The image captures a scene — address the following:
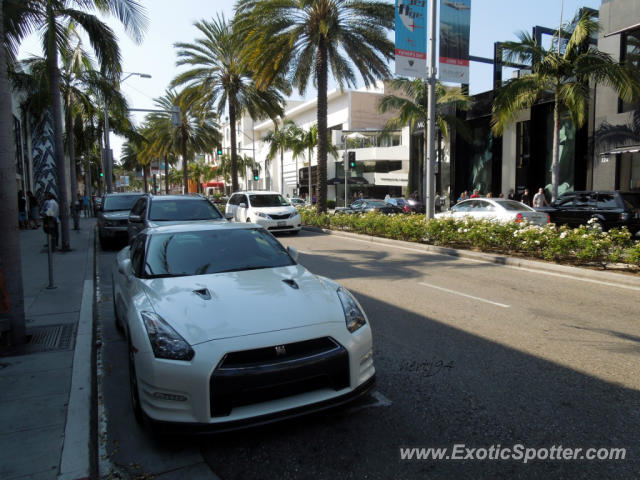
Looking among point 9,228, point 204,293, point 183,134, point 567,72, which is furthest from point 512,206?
point 183,134

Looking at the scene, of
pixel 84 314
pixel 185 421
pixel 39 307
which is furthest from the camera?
pixel 39 307

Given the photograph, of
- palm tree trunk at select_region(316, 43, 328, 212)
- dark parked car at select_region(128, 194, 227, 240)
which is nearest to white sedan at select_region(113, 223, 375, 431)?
dark parked car at select_region(128, 194, 227, 240)

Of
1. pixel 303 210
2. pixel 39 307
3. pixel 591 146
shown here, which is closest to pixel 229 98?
pixel 303 210

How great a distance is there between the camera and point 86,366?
4.73 m

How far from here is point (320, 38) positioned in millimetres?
19766

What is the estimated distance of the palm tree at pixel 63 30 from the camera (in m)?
12.8

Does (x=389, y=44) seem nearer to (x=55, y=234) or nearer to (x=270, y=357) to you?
(x=55, y=234)

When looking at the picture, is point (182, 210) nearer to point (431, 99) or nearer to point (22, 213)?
point (431, 99)

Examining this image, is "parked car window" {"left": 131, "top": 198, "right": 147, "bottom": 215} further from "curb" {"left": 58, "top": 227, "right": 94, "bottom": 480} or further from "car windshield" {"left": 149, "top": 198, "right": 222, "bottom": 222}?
"curb" {"left": 58, "top": 227, "right": 94, "bottom": 480}

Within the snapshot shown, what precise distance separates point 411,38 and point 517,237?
690 centimetres

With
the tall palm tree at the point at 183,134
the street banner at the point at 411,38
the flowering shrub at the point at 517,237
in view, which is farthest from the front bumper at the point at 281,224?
the tall palm tree at the point at 183,134

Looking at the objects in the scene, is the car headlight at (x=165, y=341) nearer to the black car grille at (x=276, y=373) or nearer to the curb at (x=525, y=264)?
the black car grille at (x=276, y=373)

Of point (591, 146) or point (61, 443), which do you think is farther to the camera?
point (591, 146)

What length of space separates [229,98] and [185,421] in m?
26.2
